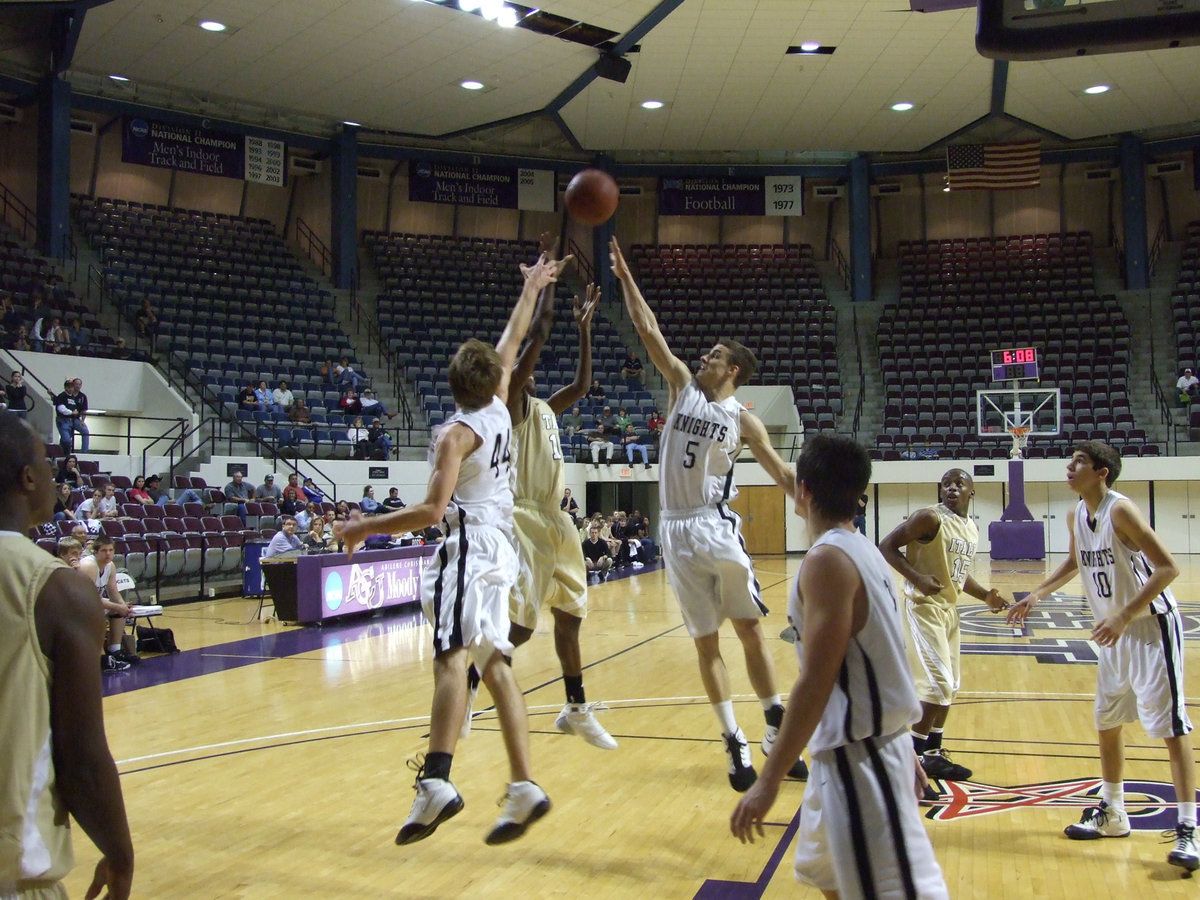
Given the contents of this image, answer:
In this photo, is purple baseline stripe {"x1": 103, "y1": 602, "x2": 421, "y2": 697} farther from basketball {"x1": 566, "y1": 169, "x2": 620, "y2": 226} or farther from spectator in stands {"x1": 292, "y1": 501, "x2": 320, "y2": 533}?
basketball {"x1": 566, "y1": 169, "x2": 620, "y2": 226}

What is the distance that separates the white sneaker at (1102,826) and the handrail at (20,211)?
74.0 feet

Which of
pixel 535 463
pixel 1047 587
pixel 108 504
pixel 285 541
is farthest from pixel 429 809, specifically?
pixel 108 504

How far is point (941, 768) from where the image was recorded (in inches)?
212

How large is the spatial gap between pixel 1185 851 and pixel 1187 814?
14cm

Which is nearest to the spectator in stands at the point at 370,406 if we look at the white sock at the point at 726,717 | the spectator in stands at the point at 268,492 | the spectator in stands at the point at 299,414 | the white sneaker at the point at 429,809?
the spectator in stands at the point at 299,414

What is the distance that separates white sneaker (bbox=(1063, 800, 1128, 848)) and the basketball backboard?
3115 millimetres

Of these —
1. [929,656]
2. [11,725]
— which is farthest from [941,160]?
[11,725]

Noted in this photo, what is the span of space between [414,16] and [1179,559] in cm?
1878

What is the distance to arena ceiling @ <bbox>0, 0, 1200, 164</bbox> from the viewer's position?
Answer: 1870 cm

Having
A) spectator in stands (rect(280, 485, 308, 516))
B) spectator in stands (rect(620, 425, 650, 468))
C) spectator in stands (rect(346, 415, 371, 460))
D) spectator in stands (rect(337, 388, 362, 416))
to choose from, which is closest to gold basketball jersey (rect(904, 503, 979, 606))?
spectator in stands (rect(280, 485, 308, 516))

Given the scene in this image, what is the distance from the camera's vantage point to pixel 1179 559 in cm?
2256

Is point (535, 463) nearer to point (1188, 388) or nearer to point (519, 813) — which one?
point (519, 813)

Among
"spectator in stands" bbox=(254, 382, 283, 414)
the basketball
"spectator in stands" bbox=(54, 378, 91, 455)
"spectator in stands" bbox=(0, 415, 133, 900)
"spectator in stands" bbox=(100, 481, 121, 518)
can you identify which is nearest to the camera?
"spectator in stands" bbox=(0, 415, 133, 900)

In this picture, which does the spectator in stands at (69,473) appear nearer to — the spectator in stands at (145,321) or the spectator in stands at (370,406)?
the spectator in stands at (145,321)
